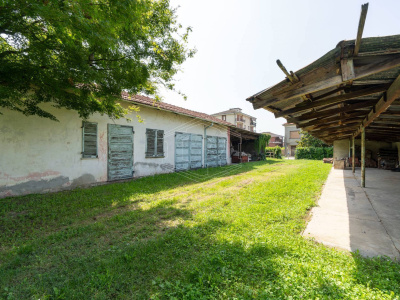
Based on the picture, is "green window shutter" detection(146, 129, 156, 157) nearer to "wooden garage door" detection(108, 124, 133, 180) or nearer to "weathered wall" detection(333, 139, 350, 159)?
"wooden garage door" detection(108, 124, 133, 180)

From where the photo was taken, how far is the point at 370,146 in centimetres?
1434

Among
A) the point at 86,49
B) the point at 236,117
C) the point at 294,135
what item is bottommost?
the point at 86,49

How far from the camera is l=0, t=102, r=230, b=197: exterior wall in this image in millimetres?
5641

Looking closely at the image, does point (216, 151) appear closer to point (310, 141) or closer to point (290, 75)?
point (290, 75)

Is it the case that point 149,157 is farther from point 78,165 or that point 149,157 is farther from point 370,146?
point 370,146

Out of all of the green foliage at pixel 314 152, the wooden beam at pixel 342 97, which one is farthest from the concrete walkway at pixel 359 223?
the green foliage at pixel 314 152

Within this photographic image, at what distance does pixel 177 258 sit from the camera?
2527mm

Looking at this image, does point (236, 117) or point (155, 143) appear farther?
point (236, 117)

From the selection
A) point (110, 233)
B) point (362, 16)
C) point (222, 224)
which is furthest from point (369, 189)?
point (110, 233)

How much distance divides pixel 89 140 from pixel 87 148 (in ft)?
1.04

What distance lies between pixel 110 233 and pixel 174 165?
7.69 metres

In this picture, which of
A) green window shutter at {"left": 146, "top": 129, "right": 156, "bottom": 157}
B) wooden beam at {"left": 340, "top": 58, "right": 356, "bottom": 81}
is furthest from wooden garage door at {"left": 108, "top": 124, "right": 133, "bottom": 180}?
wooden beam at {"left": 340, "top": 58, "right": 356, "bottom": 81}

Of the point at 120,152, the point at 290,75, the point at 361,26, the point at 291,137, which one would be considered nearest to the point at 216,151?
the point at 120,152

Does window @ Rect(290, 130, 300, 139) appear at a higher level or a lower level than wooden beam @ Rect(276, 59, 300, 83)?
higher
